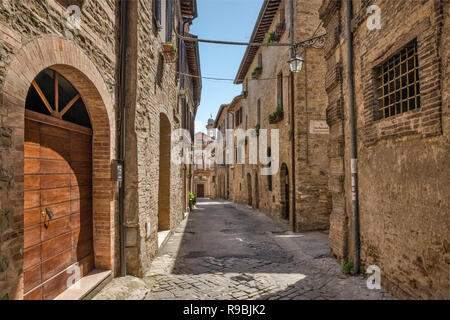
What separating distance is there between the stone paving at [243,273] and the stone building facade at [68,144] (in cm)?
47

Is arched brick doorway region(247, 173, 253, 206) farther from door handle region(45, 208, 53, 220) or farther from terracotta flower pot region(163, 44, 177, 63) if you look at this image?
door handle region(45, 208, 53, 220)

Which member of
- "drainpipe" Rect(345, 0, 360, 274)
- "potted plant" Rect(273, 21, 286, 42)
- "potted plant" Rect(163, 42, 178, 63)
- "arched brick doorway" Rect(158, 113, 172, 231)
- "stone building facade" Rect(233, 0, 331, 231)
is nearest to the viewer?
"drainpipe" Rect(345, 0, 360, 274)

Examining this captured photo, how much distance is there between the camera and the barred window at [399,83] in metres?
3.82

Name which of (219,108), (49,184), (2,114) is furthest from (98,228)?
(219,108)

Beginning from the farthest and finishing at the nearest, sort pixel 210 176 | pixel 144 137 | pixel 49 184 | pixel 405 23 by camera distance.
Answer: pixel 210 176
pixel 144 137
pixel 405 23
pixel 49 184

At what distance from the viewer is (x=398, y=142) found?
4000mm

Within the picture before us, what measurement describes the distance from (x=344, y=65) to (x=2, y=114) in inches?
224

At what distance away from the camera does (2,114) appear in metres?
2.17

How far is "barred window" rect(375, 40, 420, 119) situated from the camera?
382 centimetres

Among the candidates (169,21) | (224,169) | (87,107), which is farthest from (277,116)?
(224,169)

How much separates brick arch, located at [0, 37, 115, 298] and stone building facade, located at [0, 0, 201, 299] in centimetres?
1

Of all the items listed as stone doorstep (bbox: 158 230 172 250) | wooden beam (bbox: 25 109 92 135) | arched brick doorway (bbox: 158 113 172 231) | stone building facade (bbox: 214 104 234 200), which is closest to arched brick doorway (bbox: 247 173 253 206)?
stone building facade (bbox: 214 104 234 200)

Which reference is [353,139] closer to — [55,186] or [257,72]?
[55,186]

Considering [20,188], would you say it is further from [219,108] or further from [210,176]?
[210,176]
